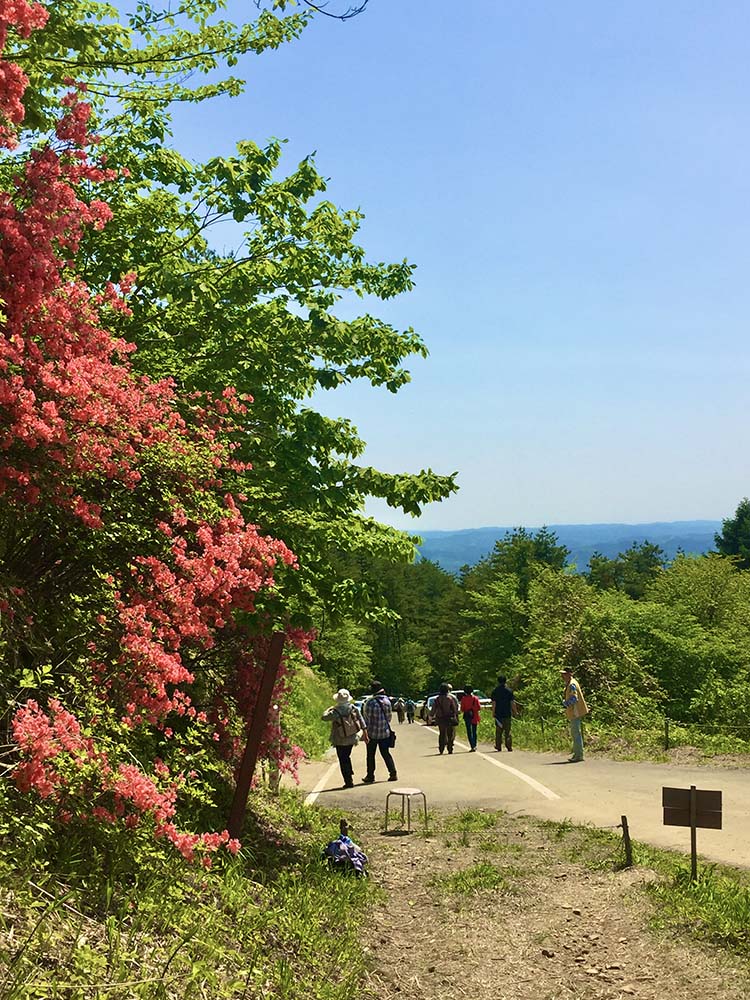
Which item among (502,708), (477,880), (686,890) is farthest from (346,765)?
(686,890)

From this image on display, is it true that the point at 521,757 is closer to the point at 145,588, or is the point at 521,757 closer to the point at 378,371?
the point at 378,371

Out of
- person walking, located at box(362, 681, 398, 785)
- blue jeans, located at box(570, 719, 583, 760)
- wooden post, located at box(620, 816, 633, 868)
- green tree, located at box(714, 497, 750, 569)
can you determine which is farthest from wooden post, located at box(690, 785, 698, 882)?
green tree, located at box(714, 497, 750, 569)

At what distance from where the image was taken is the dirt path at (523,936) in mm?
7277

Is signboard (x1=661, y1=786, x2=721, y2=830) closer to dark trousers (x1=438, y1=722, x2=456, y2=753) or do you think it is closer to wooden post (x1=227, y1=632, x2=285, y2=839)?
wooden post (x1=227, y1=632, x2=285, y2=839)

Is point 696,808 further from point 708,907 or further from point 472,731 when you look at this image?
point 472,731

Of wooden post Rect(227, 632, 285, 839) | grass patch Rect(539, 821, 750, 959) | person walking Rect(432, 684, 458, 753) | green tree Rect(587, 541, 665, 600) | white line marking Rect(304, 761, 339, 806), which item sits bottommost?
white line marking Rect(304, 761, 339, 806)

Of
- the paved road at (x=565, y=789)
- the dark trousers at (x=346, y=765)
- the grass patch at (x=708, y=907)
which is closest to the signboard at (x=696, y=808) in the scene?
the grass patch at (x=708, y=907)

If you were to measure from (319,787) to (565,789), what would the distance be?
4.69 m

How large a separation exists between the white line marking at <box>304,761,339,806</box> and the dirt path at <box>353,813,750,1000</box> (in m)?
3.60

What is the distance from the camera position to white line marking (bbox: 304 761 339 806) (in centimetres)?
1477

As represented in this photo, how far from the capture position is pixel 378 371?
11453mm

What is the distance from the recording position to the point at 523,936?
8367 millimetres

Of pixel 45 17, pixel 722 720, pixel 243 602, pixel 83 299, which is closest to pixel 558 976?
pixel 243 602

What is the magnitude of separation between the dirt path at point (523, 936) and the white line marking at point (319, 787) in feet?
11.8
